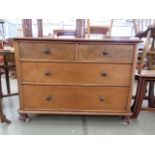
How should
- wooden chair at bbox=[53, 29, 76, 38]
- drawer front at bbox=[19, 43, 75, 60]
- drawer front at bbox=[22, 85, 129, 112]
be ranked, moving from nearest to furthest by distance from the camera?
drawer front at bbox=[19, 43, 75, 60] < drawer front at bbox=[22, 85, 129, 112] < wooden chair at bbox=[53, 29, 76, 38]

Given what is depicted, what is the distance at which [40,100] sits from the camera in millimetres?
1409

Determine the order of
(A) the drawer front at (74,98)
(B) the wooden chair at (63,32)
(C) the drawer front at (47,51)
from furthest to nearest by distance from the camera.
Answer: (B) the wooden chair at (63,32) < (A) the drawer front at (74,98) < (C) the drawer front at (47,51)

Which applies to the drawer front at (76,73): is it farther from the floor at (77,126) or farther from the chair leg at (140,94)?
the floor at (77,126)

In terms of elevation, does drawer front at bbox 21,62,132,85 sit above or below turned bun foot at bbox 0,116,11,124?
above

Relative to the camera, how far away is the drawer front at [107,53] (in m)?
1.26

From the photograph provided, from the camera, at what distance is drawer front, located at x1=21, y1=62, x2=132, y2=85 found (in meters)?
1.31

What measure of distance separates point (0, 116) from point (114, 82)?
1.16 m

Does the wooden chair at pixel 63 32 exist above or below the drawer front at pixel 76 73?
above

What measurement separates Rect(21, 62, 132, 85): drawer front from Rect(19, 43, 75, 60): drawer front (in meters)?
0.06

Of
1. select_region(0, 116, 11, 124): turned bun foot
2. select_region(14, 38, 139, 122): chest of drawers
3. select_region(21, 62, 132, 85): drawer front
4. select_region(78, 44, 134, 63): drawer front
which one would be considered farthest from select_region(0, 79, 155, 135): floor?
select_region(78, 44, 134, 63): drawer front

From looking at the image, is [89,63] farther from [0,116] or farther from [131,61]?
[0,116]

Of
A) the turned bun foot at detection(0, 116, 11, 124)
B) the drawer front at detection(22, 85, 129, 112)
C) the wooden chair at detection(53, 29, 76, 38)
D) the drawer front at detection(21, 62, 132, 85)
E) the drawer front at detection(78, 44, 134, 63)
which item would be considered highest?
the wooden chair at detection(53, 29, 76, 38)

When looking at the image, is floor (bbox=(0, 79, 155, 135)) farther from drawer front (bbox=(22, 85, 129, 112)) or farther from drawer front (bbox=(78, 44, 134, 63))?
drawer front (bbox=(78, 44, 134, 63))

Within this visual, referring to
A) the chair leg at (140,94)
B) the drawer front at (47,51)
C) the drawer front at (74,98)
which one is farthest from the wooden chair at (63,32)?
the chair leg at (140,94)
